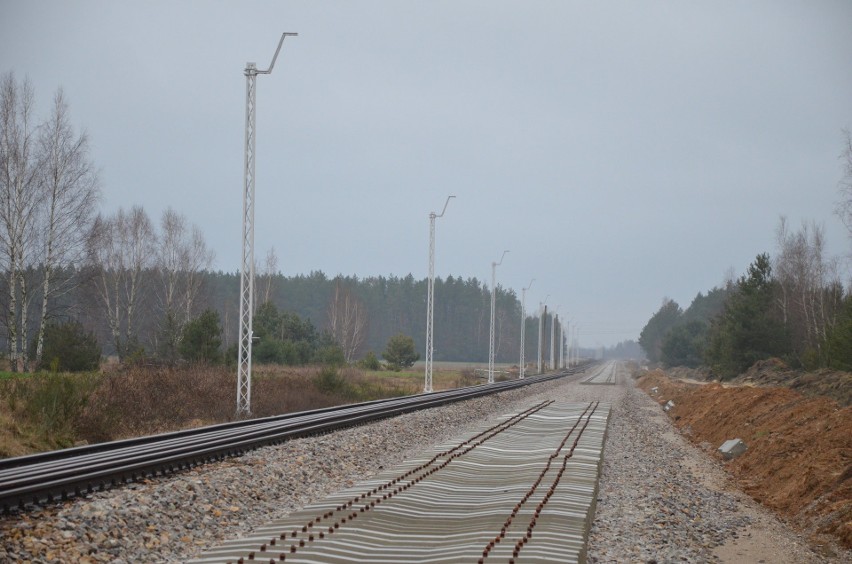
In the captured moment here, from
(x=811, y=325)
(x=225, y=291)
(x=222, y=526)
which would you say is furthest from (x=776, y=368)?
(x=225, y=291)

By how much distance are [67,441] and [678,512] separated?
492 inches

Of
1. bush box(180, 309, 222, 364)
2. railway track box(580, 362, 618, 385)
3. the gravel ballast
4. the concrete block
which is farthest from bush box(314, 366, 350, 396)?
railway track box(580, 362, 618, 385)

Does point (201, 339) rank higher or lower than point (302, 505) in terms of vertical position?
higher

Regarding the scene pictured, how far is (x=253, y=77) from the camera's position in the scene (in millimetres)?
23484

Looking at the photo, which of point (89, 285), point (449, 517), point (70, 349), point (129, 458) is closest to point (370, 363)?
point (89, 285)

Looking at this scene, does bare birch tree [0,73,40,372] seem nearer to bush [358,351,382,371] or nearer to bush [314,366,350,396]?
bush [314,366,350,396]

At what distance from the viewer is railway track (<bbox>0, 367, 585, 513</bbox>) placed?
9555 mm

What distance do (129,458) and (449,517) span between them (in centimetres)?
513

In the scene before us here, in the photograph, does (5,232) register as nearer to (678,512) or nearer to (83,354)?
(83,354)

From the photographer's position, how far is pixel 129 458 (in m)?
12.2

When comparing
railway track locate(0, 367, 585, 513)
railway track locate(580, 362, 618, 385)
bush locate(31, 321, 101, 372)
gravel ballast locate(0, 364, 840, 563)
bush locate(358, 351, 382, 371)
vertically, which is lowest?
railway track locate(580, 362, 618, 385)

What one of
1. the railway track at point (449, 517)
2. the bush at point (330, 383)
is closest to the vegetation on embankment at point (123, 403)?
the bush at point (330, 383)

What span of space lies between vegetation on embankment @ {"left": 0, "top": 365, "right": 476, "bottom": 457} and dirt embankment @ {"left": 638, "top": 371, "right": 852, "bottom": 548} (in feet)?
46.0

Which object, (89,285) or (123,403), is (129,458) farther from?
(89,285)
